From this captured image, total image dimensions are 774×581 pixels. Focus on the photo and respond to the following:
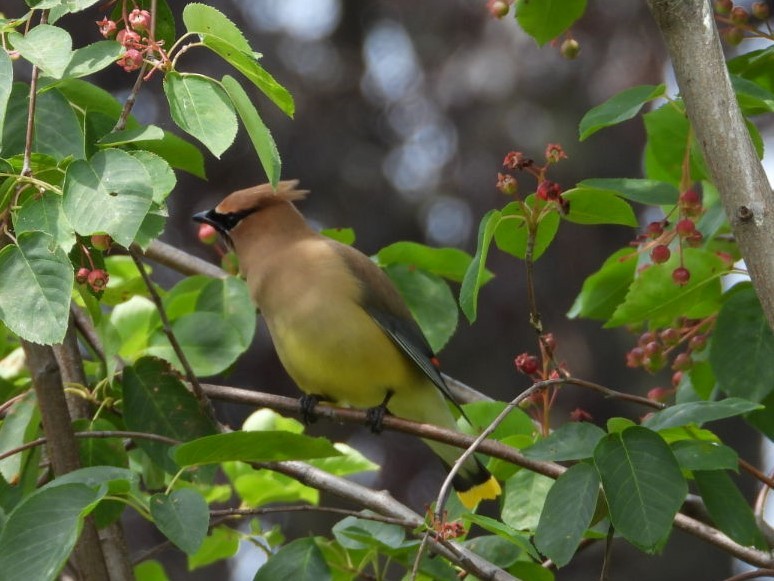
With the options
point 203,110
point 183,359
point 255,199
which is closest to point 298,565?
point 183,359

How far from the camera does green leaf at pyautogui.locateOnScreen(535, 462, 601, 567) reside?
1819 millimetres

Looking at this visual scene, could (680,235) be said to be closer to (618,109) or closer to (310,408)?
(618,109)

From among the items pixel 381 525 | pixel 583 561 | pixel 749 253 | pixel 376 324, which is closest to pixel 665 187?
pixel 749 253

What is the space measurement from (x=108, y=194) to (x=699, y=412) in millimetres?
855

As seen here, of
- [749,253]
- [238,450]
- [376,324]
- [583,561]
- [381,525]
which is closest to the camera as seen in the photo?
[749,253]

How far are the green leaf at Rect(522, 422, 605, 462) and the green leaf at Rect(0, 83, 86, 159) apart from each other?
0.76 meters

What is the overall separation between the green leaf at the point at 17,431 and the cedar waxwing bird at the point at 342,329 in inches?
42.4

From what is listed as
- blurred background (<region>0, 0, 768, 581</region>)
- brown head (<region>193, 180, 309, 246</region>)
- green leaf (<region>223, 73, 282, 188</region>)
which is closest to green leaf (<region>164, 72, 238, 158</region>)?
green leaf (<region>223, 73, 282, 188</region>)

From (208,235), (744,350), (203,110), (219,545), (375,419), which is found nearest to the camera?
(203,110)

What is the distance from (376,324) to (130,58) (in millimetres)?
1697

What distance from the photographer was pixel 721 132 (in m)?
1.79

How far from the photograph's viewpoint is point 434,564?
2.18m

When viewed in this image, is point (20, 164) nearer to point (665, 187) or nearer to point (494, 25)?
point (665, 187)

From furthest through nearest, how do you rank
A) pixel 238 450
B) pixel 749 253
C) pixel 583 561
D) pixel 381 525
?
pixel 583 561 → pixel 381 525 → pixel 238 450 → pixel 749 253
